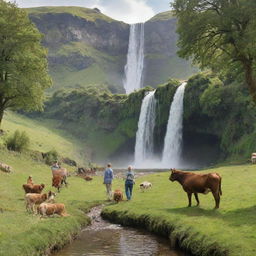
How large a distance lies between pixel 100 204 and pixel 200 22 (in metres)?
16.8

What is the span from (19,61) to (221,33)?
29418mm

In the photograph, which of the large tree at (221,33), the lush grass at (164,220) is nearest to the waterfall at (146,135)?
the lush grass at (164,220)

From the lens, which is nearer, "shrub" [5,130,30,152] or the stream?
the stream

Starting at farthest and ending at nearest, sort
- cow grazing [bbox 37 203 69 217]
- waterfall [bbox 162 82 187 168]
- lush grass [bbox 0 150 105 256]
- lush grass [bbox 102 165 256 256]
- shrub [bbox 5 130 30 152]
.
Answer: waterfall [bbox 162 82 187 168]
shrub [bbox 5 130 30 152]
cow grazing [bbox 37 203 69 217]
lush grass [bbox 0 150 105 256]
lush grass [bbox 102 165 256 256]

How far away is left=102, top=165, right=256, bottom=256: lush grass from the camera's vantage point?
15.5m

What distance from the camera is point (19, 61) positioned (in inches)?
1854

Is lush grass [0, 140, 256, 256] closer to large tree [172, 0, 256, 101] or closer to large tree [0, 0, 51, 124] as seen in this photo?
large tree [172, 0, 256, 101]

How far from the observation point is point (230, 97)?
82.8m

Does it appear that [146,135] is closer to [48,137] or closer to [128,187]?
[48,137]

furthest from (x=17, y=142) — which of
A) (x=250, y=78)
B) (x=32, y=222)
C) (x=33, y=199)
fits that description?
(x=250, y=78)

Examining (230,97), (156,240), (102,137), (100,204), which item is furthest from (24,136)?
(102,137)

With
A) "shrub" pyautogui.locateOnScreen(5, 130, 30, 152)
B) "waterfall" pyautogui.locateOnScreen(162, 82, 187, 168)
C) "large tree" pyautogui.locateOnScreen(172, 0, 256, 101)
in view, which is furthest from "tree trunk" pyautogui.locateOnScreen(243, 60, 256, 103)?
"waterfall" pyautogui.locateOnScreen(162, 82, 187, 168)

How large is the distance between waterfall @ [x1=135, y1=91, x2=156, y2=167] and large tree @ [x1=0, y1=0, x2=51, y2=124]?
197 ft

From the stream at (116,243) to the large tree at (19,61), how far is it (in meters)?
28.2
